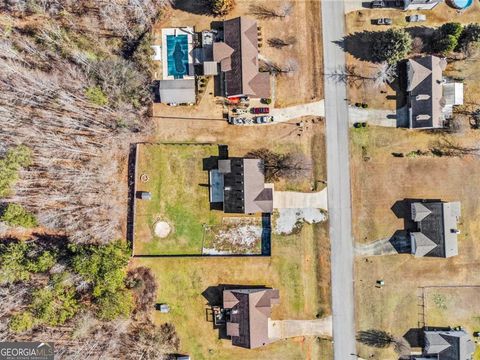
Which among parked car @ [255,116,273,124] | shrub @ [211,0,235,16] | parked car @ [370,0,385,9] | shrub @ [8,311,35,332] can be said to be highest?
parked car @ [370,0,385,9]

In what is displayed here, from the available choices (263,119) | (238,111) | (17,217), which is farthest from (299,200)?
(17,217)

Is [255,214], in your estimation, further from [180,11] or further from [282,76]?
[180,11]

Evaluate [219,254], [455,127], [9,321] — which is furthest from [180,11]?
[9,321]

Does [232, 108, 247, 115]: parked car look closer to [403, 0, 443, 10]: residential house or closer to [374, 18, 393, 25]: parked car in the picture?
→ [374, 18, 393, 25]: parked car

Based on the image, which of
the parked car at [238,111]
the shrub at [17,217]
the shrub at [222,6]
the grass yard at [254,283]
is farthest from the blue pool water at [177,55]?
the shrub at [17,217]

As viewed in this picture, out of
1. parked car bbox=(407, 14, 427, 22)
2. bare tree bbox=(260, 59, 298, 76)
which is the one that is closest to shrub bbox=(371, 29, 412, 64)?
parked car bbox=(407, 14, 427, 22)

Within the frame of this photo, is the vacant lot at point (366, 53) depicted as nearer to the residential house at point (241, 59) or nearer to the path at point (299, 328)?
the residential house at point (241, 59)
